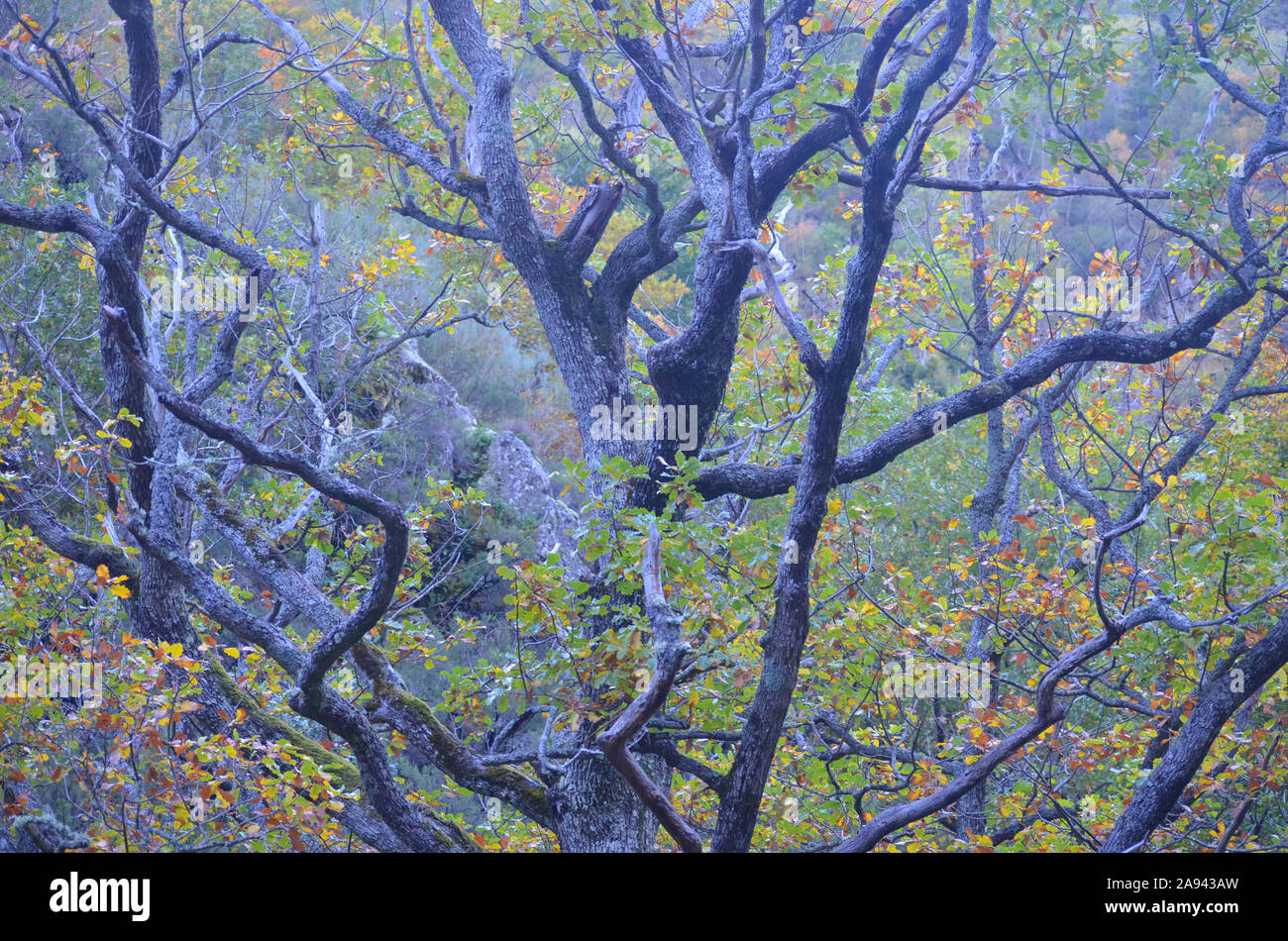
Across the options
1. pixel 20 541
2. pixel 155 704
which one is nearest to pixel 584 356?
pixel 155 704

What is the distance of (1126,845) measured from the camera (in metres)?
4.86

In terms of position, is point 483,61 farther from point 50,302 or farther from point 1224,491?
point 50,302

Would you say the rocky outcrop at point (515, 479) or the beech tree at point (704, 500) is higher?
the rocky outcrop at point (515, 479)

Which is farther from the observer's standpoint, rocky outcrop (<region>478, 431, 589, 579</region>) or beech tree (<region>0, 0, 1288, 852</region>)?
rocky outcrop (<region>478, 431, 589, 579</region>)

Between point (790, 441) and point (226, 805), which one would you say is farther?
point (790, 441)

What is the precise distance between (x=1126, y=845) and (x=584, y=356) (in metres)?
3.96

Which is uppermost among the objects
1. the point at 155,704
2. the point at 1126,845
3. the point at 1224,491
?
the point at 1224,491

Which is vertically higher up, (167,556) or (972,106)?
(972,106)

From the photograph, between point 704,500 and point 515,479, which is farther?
point 515,479

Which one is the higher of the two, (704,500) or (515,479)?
(515,479)

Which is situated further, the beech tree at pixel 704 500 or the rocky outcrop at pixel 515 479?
the rocky outcrop at pixel 515 479

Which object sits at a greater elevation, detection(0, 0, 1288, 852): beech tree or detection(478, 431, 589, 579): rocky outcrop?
detection(478, 431, 589, 579): rocky outcrop
